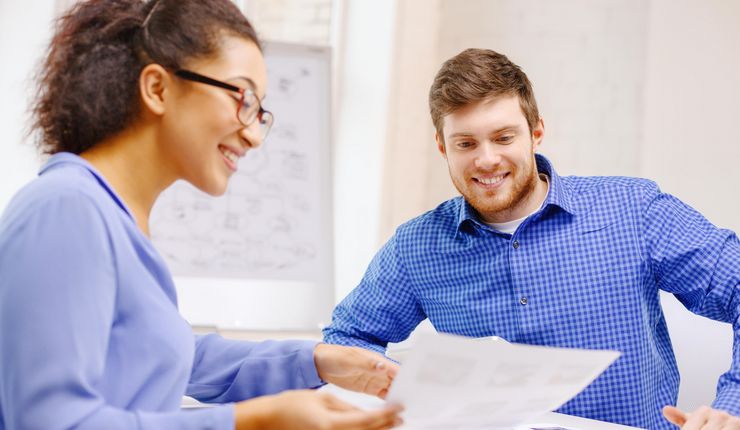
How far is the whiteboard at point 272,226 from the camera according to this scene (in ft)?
9.20

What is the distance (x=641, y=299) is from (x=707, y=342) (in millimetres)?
208

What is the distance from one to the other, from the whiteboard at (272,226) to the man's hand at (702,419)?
179cm

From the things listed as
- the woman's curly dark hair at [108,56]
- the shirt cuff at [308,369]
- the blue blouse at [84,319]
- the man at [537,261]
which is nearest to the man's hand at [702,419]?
the man at [537,261]

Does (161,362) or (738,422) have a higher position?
(161,362)

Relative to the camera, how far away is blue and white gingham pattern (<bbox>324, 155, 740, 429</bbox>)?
165 centimetres

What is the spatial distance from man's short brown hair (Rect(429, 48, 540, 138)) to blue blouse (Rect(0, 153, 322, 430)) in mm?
970

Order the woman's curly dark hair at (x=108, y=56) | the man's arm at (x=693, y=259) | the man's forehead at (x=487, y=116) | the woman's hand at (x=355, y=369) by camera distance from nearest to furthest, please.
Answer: the woman's curly dark hair at (x=108, y=56), the woman's hand at (x=355, y=369), the man's arm at (x=693, y=259), the man's forehead at (x=487, y=116)

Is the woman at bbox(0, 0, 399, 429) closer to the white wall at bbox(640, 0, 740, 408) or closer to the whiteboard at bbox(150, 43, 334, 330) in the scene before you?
the whiteboard at bbox(150, 43, 334, 330)

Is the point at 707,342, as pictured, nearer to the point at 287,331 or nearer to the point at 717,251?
the point at 717,251

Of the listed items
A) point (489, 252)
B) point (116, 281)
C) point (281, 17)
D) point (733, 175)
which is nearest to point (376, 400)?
point (489, 252)

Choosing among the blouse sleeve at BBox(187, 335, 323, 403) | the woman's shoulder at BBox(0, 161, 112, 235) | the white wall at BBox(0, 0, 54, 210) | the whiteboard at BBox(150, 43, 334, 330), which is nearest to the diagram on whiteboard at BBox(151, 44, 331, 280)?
the whiteboard at BBox(150, 43, 334, 330)

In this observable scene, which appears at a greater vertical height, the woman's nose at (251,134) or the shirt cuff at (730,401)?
the woman's nose at (251,134)

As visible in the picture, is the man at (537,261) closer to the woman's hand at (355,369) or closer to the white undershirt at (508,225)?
the white undershirt at (508,225)

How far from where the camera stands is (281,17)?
3.54m
